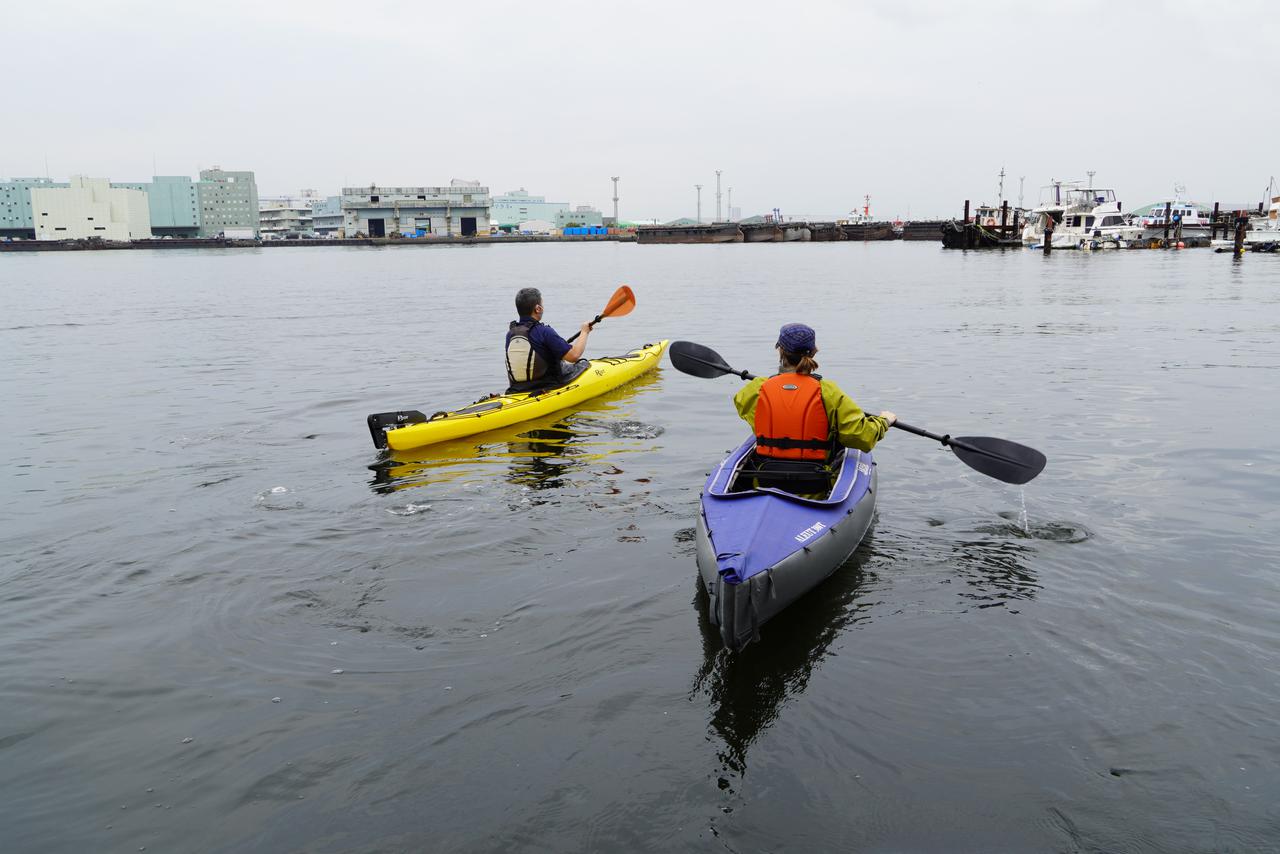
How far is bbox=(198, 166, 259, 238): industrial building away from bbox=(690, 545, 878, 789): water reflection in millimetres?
186024

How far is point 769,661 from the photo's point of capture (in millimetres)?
5496

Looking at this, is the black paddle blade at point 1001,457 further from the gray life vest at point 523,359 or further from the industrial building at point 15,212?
the industrial building at point 15,212

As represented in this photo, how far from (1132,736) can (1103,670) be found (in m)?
0.74

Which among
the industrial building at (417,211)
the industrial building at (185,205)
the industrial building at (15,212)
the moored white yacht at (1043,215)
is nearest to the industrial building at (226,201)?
the industrial building at (185,205)

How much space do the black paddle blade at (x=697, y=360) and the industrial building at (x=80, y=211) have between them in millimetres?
155207

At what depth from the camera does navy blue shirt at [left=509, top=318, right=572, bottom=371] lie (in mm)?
11719

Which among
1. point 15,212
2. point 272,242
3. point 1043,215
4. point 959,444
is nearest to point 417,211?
point 272,242

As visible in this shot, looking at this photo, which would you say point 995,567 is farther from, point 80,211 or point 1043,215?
point 80,211

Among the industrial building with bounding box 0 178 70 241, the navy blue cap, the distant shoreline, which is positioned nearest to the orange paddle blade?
the navy blue cap

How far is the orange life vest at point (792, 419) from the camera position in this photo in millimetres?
6777

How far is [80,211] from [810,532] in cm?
16269

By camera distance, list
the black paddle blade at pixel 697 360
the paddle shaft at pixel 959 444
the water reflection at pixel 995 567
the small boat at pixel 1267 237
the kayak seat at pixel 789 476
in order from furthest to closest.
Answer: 1. the small boat at pixel 1267 237
2. the black paddle blade at pixel 697 360
3. the paddle shaft at pixel 959 444
4. the kayak seat at pixel 789 476
5. the water reflection at pixel 995 567

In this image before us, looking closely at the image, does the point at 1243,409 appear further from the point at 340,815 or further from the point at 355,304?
the point at 355,304

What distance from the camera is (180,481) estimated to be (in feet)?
31.4
